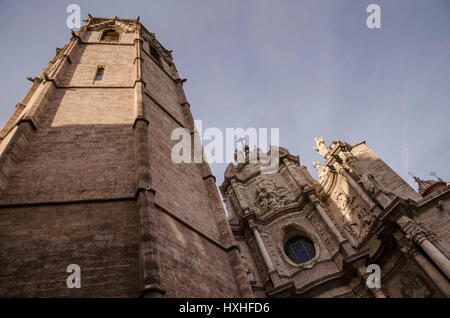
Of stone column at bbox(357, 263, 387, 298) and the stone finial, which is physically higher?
the stone finial

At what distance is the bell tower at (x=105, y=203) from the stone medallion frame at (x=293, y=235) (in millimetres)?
7172

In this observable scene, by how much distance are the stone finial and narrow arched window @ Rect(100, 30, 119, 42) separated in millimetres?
14798

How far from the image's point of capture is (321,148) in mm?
19875

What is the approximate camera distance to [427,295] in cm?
1095

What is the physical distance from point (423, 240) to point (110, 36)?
20.7 meters

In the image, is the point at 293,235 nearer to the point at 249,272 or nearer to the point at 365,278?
the point at 249,272

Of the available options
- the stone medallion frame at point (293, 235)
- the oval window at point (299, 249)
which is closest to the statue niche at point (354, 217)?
the stone medallion frame at point (293, 235)

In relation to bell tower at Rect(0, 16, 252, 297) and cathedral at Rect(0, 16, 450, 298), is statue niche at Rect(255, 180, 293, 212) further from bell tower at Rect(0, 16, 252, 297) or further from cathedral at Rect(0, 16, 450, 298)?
bell tower at Rect(0, 16, 252, 297)

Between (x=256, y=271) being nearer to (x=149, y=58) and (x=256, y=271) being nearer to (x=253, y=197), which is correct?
(x=253, y=197)

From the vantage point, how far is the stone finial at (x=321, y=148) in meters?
19.2

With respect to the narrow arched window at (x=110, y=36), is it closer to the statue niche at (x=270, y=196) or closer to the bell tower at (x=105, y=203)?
the bell tower at (x=105, y=203)

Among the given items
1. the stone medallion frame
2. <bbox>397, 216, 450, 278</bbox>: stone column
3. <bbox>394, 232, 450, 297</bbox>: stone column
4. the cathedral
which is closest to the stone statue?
the cathedral

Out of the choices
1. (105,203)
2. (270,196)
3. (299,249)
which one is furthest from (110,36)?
(299,249)

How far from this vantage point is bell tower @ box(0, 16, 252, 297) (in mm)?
5586
